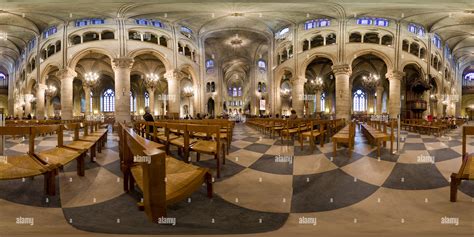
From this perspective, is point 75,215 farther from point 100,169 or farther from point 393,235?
point 393,235

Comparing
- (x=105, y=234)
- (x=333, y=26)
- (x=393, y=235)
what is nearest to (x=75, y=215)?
(x=105, y=234)

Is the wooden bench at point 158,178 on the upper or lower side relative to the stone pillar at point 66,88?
lower

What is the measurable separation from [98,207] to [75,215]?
21cm

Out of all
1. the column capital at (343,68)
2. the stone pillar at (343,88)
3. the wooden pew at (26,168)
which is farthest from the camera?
the stone pillar at (343,88)

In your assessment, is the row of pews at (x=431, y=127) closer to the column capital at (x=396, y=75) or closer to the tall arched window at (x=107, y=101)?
the column capital at (x=396, y=75)

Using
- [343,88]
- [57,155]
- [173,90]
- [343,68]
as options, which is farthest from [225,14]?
[57,155]

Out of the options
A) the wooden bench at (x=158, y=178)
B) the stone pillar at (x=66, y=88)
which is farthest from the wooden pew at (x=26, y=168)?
the stone pillar at (x=66, y=88)

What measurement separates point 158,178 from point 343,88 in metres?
19.1

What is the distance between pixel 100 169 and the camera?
12.9ft

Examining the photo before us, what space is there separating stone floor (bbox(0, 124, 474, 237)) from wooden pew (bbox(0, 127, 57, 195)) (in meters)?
0.20

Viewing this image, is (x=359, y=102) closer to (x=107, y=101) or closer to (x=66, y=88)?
(x=66, y=88)

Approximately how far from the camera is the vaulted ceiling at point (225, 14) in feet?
42.5

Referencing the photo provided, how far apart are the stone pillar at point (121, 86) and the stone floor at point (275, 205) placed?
14.8 metres

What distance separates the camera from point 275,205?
252 centimetres
